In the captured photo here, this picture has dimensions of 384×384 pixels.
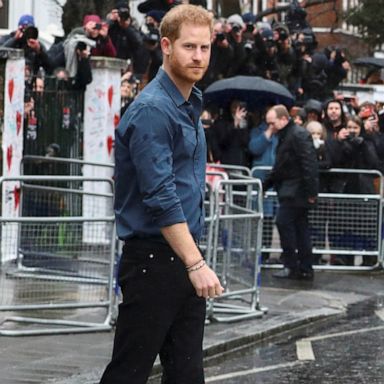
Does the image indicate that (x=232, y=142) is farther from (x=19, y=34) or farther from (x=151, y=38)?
(x=19, y=34)

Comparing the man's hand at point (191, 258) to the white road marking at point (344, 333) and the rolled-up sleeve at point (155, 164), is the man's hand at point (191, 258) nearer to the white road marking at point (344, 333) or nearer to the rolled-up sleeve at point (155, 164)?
the rolled-up sleeve at point (155, 164)

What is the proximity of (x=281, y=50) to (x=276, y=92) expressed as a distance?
2.83 meters

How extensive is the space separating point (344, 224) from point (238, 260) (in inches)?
190

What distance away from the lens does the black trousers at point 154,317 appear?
18.8ft

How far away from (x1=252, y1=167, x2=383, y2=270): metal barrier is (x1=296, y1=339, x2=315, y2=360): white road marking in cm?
519

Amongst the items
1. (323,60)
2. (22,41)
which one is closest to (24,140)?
(22,41)

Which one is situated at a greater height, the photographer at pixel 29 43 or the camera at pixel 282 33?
the camera at pixel 282 33

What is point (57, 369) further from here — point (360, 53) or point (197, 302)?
point (360, 53)

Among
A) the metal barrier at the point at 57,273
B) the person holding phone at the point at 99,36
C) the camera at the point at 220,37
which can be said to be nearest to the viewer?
the metal barrier at the point at 57,273

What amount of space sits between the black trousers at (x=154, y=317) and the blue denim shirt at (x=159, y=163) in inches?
5.0

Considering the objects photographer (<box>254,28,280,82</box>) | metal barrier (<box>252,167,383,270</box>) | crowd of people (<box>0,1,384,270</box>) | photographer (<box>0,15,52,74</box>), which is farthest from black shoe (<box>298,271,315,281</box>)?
photographer (<box>254,28,280,82</box>)

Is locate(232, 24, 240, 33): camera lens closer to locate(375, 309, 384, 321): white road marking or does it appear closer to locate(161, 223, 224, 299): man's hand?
locate(375, 309, 384, 321): white road marking

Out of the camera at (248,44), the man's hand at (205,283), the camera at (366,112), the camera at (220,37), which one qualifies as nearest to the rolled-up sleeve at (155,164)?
the man's hand at (205,283)

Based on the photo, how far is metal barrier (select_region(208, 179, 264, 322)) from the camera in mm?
11758
